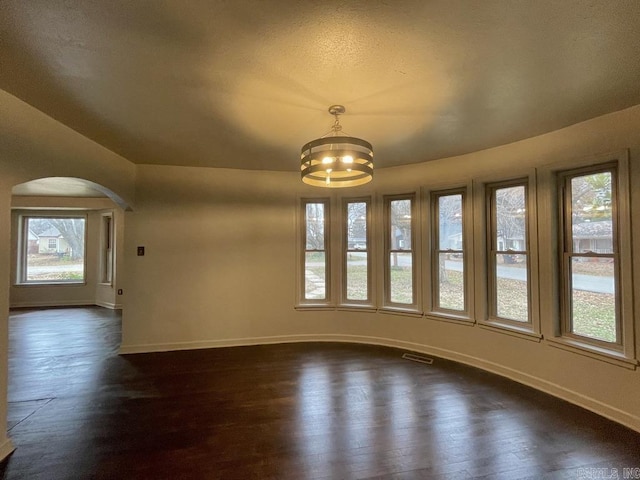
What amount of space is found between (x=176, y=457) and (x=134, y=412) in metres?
0.84

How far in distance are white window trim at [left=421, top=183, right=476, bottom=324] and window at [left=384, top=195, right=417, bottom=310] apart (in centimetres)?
21

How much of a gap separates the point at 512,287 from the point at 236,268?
141 inches

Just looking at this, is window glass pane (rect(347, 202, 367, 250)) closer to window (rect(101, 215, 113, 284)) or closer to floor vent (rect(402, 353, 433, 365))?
floor vent (rect(402, 353, 433, 365))

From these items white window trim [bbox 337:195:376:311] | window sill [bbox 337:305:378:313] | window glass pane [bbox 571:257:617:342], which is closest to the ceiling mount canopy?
white window trim [bbox 337:195:376:311]

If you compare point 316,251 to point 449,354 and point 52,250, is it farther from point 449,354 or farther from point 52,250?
point 52,250

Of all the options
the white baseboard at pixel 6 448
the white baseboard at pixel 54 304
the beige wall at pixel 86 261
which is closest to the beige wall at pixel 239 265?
the white baseboard at pixel 6 448

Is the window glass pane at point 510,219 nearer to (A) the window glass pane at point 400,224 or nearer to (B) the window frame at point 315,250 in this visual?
(A) the window glass pane at point 400,224

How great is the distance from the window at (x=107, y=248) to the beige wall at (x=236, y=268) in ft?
13.6

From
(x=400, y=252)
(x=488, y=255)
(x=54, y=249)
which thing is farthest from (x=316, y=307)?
(x=54, y=249)

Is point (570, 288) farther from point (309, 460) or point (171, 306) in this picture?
point (171, 306)

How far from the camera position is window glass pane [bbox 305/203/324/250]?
4.67 m

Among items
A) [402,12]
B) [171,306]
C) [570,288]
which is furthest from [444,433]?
[171,306]

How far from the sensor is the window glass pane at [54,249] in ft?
23.8

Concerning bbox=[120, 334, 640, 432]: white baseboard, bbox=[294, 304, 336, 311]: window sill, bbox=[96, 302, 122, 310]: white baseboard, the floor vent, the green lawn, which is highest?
the green lawn
